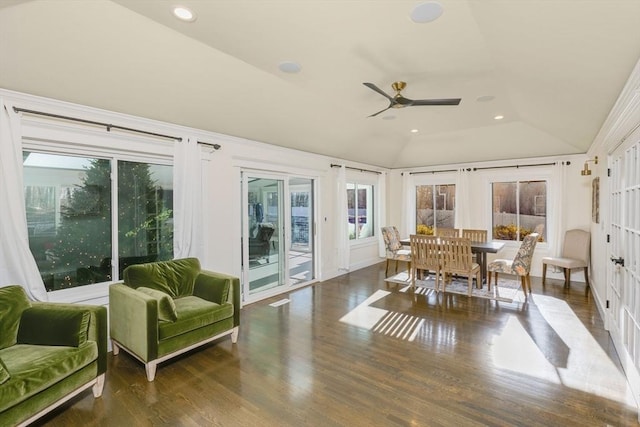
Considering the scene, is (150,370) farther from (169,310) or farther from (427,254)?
(427,254)

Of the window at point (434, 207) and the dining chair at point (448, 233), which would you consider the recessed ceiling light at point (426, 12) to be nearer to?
the dining chair at point (448, 233)

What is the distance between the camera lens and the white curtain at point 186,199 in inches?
144

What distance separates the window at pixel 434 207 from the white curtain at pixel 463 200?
273 mm

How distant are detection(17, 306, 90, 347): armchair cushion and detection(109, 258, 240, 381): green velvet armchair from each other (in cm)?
42

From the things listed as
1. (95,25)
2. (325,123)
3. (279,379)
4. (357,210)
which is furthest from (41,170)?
(357,210)

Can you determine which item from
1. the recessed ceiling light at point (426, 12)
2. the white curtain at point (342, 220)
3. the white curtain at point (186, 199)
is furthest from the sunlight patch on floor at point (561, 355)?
the white curtain at point (186, 199)

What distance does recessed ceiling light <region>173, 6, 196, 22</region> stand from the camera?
215 centimetres

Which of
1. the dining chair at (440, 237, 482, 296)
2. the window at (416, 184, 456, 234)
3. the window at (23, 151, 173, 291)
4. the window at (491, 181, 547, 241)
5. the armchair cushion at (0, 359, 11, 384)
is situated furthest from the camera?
the window at (416, 184, 456, 234)

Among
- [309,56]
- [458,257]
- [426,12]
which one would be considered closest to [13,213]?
[309,56]

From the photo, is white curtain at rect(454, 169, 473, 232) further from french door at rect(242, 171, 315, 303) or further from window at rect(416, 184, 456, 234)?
french door at rect(242, 171, 315, 303)

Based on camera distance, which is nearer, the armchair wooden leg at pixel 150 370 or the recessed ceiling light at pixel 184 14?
the recessed ceiling light at pixel 184 14

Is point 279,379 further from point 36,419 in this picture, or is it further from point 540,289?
point 540,289

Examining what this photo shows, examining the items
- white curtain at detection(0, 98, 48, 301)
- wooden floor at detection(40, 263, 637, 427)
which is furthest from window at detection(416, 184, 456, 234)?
white curtain at detection(0, 98, 48, 301)

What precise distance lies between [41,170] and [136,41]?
1.60 meters
